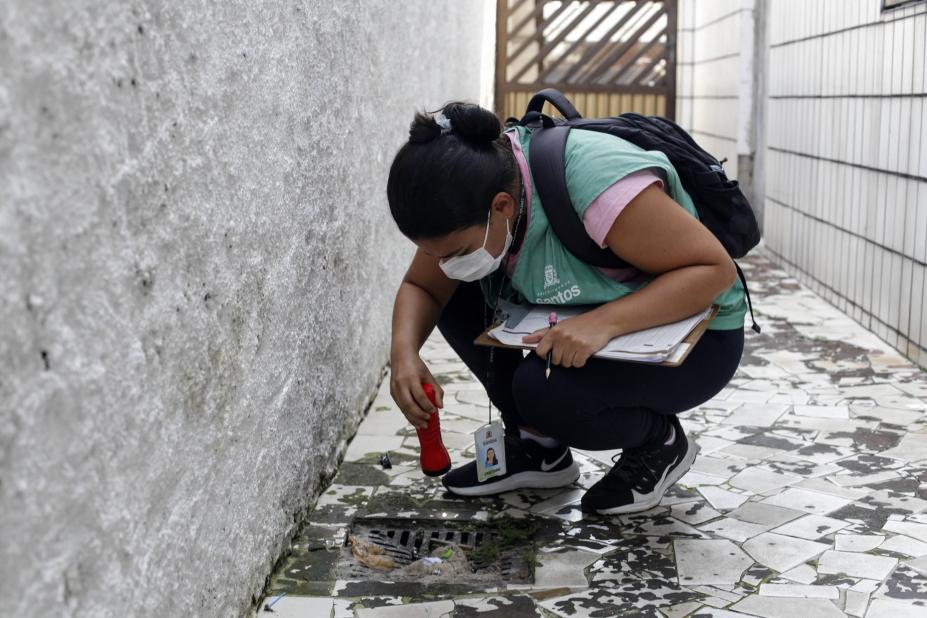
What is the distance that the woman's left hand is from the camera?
2.18 meters

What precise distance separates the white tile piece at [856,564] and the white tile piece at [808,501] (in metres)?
0.24

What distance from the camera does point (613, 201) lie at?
212 cm

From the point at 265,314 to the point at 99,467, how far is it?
2.59 ft

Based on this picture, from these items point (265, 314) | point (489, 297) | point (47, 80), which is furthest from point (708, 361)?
point (47, 80)

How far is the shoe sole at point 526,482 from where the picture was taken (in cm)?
265

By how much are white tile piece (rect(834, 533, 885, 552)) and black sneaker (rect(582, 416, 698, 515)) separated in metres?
0.39

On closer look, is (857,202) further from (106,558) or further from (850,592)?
(106,558)

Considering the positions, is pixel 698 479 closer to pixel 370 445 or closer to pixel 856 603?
pixel 856 603

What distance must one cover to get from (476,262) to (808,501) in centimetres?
106

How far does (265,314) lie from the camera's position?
2082 millimetres

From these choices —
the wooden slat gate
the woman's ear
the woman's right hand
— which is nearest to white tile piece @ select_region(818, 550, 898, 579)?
the woman's right hand

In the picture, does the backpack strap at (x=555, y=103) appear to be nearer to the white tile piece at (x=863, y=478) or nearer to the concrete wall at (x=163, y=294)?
the concrete wall at (x=163, y=294)

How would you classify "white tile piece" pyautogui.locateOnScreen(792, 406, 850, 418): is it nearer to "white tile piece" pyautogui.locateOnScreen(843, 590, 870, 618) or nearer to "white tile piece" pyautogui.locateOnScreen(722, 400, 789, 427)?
"white tile piece" pyautogui.locateOnScreen(722, 400, 789, 427)

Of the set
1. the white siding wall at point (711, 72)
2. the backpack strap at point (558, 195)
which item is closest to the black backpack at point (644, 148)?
the backpack strap at point (558, 195)
